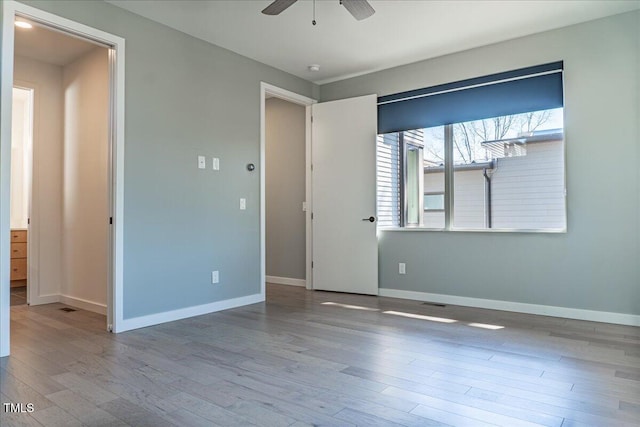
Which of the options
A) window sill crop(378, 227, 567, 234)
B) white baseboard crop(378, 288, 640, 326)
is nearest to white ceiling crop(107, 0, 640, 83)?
window sill crop(378, 227, 567, 234)

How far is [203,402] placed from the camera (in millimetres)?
2020

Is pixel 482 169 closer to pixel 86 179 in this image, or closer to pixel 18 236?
pixel 86 179

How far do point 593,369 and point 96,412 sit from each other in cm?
277

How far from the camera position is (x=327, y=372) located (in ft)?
7.91

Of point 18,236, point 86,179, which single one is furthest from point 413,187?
point 18,236

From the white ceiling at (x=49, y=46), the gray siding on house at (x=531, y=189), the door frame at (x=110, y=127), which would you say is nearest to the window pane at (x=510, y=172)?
the gray siding on house at (x=531, y=189)

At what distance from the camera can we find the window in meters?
3.88

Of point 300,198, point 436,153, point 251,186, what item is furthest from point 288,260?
point 436,153

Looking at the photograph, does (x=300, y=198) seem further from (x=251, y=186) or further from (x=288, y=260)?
(x=251, y=186)

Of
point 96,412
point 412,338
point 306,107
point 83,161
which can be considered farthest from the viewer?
point 306,107

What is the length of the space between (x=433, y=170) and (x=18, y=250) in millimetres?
5733

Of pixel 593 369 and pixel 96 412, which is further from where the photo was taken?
pixel 593 369

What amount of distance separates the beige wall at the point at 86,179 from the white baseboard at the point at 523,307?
127 inches

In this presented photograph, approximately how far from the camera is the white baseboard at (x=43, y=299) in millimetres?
4504
